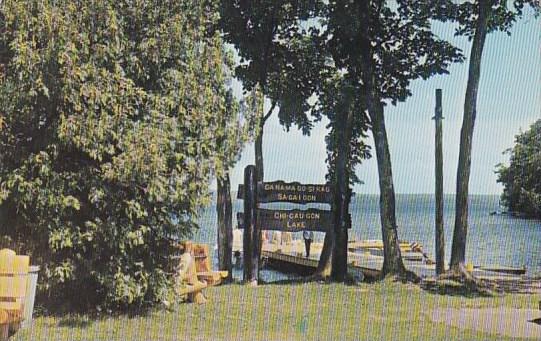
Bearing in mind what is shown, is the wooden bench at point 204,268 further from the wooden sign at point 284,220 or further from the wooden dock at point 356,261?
the wooden dock at point 356,261

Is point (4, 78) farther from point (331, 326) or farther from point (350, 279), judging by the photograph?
point (350, 279)

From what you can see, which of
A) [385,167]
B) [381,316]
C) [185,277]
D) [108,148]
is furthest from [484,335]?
[385,167]

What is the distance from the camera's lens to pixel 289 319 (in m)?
7.82

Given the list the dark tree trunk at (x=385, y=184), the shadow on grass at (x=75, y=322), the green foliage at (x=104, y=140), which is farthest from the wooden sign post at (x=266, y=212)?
the shadow on grass at (x=75, y=322)

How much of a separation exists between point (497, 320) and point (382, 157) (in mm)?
4779

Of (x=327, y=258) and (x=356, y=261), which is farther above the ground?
(x=327, y=258)

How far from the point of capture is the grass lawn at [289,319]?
6848 millimetres

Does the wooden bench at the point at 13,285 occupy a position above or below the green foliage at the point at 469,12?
below

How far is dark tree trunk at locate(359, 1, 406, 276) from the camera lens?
479 inches

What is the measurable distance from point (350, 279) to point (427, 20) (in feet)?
15.0

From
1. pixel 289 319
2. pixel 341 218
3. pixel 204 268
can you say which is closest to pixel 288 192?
pixel 341 218

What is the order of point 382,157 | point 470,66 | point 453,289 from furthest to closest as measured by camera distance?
1. point 382,157
2. point 470,66
3. point 453,289

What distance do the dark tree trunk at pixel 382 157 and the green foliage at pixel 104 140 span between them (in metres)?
4.64

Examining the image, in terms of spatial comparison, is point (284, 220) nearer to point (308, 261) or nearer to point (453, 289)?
point (453, 289)
